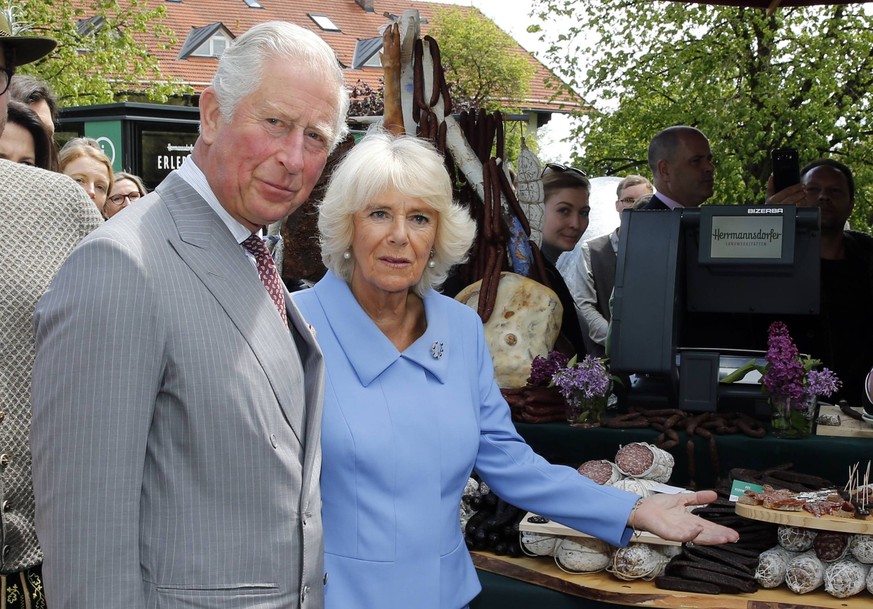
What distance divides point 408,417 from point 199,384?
76cm

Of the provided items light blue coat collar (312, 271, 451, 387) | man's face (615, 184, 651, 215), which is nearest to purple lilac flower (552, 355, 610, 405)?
light blue coat collar (312, 271, 451, 387)

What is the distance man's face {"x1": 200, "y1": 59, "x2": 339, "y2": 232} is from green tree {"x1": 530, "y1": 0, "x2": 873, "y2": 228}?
9.22m

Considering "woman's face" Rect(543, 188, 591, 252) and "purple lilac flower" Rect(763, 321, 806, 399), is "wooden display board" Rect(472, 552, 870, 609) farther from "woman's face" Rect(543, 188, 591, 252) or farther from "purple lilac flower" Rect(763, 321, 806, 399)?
"woman's face" Rect(543, 188, 591, 252)

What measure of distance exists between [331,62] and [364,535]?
Result: 97 centimetres

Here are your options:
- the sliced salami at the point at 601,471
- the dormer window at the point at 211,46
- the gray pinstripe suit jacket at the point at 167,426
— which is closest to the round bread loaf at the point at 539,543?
the sliced salami at the point at 601,471

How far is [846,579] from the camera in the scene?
252cm

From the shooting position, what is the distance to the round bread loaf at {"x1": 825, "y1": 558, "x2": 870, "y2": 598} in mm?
2521

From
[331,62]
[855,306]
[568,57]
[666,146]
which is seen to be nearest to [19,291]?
[331,62]

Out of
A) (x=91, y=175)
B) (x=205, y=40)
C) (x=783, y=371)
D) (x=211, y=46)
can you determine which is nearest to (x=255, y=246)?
(x=783, y=371)

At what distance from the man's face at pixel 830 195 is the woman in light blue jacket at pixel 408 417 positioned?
330cm

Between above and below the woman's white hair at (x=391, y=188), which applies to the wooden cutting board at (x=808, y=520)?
below

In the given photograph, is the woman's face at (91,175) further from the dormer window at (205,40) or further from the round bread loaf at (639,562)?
the dormer window at (205,40)

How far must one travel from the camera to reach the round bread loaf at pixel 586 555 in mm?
2750

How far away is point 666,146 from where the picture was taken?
5172 mm
